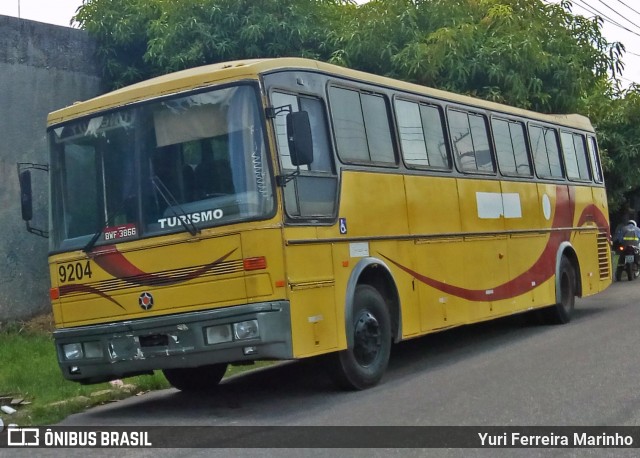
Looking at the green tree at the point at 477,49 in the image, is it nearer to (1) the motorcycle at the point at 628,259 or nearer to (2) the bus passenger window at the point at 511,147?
(2) the bus passenger window at the point at 511,147

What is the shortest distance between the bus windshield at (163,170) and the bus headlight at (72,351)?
2.96 feet

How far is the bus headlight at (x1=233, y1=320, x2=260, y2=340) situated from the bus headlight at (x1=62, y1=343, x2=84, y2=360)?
64.8 inches

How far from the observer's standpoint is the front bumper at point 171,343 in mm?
8359

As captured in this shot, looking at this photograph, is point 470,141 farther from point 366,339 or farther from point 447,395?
point 447,395

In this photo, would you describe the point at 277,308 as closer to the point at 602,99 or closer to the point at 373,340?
the point at 373,340

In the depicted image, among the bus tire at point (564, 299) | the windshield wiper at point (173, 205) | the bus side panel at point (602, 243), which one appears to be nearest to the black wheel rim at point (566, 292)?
the bus tire at point (564, 299)

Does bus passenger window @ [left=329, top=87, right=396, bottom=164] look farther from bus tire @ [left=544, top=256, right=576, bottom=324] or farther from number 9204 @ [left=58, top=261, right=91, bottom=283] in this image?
bus tire @ [left=544, top=256, right=576, bottom=324]

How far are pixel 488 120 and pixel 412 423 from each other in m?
6.48

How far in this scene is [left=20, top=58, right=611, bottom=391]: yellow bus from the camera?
334 inches

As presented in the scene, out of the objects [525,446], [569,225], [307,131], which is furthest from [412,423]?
[569,225]

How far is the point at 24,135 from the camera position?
585 inches

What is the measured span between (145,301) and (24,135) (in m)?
6.95

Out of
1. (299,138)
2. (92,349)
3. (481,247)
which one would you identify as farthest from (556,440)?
(481,247)

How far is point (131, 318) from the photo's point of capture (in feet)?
29.1
